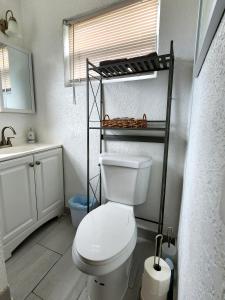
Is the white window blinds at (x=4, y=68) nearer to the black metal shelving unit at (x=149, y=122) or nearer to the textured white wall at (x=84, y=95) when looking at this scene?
the textured white wall at (x=84, y=95)

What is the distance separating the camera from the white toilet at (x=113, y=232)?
84 cm

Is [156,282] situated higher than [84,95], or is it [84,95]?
[84,95]

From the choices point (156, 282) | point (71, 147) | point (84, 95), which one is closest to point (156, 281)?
point (156, 282)

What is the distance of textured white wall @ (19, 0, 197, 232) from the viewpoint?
1208 millimetres

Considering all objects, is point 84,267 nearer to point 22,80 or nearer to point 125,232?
point 125,232

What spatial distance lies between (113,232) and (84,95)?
122cm

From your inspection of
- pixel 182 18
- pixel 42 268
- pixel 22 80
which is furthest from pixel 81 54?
pixel 42 268

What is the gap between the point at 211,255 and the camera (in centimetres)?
32

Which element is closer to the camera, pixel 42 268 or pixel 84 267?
pixel 84 267

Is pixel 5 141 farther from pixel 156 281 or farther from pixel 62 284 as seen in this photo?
pixel 156 281

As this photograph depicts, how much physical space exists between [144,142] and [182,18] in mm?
927

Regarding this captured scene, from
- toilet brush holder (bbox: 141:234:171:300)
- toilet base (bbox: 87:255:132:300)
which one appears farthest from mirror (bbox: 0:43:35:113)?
toilet brush holder (bbox: 141:234:171:300)

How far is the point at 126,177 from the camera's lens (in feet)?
4.17

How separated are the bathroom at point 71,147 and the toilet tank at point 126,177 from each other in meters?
0.05
